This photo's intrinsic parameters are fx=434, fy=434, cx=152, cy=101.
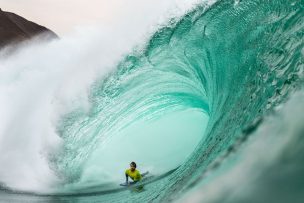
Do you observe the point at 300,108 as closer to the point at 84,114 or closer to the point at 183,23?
the point at 183,23

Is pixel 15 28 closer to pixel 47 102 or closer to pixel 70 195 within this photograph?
pixel 47 102

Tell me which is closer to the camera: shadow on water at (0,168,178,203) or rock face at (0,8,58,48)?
shadow on water at (0,168,178,203)

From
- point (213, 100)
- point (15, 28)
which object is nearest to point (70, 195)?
point (213, 100)

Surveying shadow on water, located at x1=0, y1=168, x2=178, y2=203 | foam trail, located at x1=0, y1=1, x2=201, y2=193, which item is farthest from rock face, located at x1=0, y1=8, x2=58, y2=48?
shadow on water, located at x1=0, y1=168, x2=178, y2=203

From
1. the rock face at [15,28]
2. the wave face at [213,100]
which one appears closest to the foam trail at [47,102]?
the wave face at [213,100]

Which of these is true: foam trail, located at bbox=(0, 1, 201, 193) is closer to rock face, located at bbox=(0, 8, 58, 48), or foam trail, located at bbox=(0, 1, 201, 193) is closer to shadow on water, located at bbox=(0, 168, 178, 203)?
shadow on water, located at bbox=(0, 168, 178, 203)

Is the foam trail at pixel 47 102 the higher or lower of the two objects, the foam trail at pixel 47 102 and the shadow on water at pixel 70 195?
the higher

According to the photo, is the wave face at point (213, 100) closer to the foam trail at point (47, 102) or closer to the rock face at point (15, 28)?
the foam trail at point (47, 102)
